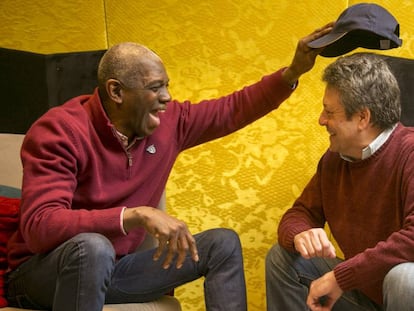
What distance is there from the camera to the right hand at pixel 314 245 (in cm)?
152

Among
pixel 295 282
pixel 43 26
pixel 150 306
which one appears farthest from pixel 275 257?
pixel 43 26

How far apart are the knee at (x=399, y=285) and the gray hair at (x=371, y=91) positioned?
→ 403 mm

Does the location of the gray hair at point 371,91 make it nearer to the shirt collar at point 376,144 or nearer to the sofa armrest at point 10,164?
the shirt collar at point 376,144

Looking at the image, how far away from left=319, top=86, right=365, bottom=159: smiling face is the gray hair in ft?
0.05

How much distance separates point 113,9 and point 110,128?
92 centimetres

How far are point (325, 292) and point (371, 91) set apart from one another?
1.68 ft

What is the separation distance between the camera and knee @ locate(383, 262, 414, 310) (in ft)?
4.34

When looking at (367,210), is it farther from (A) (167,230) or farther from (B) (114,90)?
(B) (114,90)

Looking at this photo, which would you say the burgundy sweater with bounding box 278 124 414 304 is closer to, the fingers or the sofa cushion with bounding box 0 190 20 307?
the fingers

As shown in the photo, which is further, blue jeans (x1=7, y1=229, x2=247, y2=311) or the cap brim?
the cap brim

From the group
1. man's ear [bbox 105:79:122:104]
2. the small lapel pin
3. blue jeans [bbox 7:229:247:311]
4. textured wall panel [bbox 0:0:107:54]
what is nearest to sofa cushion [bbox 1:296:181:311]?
blue jeans [bbox 7:229:247:311]

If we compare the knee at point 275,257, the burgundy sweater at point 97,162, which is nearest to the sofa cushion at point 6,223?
the burgundy sweater at point 97,162

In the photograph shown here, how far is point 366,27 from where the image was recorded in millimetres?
1573

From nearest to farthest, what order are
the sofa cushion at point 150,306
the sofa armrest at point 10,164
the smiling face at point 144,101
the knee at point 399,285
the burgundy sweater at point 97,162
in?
the knee at point 399,285, the burgundy sweater at point 97,162, the sofa cushion at point 150,306, the smiling face at point 144,101, the sofa armrest at point 10,164
